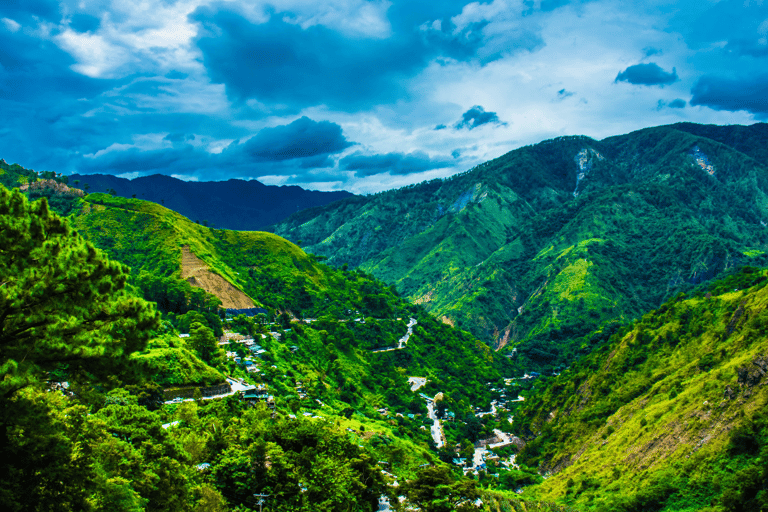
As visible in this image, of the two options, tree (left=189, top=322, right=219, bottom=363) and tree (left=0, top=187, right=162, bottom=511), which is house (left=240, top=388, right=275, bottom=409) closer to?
tree (left=189, top=322, right=219, bottom=363)

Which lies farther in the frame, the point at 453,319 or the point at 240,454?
the point at 453,319

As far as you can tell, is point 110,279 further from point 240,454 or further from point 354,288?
point 354,288

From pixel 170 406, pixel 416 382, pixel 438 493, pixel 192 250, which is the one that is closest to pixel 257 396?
pixel 170 406

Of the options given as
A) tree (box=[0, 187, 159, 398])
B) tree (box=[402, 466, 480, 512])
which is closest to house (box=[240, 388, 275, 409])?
tree (box=[402, 466, 480, 512])

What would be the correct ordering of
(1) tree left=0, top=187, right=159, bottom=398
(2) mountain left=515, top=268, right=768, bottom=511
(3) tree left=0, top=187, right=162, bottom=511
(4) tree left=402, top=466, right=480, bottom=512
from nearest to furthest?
(3) tree left=0, top=187, right=162, bottom=511
(1) tree left=0, top=187, right=159, bottom=398
(4) tree left=402, top=466, right=480, bottom=512
(2) mountain left=515, top=268, right=768, bottom=511

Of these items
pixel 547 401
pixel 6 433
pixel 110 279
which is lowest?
pixel 547 401

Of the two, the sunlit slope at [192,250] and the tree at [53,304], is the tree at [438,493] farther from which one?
the sunlit slope at [192,250]

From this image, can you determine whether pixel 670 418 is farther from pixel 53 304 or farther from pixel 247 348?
pixel 53 304

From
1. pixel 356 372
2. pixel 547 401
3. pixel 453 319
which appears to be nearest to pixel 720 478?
pixel 547 401
